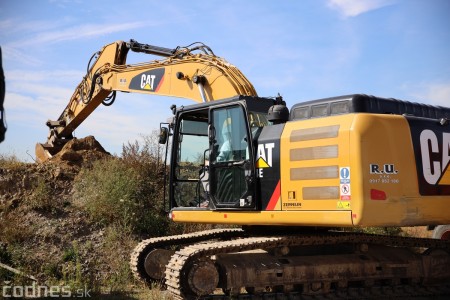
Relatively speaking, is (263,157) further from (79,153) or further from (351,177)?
(79,153)

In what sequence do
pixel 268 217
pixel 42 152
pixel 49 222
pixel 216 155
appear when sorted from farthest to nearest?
pixel 42 152 → pixel 49 222 → pixel 216 155 → pixel 268 217

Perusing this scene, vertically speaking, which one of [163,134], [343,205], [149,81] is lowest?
[343,205]

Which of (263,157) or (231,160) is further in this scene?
(231,160)

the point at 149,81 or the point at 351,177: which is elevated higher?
the point at 149,81

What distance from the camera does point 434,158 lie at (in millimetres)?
7504

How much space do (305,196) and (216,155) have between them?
156 cm

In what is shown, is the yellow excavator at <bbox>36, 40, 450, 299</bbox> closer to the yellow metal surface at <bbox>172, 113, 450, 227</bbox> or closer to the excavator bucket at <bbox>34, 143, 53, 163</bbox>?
the yellow metal surface at <bbox>172, 113, 450, 227</bbox>

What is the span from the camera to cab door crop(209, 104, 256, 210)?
7.57 m

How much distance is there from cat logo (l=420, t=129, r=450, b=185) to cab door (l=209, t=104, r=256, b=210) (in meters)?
2.34

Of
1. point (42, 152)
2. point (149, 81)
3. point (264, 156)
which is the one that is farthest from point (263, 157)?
point (42, 152)

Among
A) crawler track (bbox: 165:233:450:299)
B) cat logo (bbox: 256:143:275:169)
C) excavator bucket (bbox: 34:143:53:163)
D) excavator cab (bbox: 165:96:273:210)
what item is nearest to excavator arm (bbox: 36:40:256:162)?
→ excavator bucket (bbox: 34:143:53:163)

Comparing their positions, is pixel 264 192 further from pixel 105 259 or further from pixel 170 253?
pixel 105 259

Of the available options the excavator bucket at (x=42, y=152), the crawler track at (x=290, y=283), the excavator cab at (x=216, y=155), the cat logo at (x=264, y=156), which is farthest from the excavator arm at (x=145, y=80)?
the crawler track at (x=290, y=283)

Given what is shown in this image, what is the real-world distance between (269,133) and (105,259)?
207 inches
